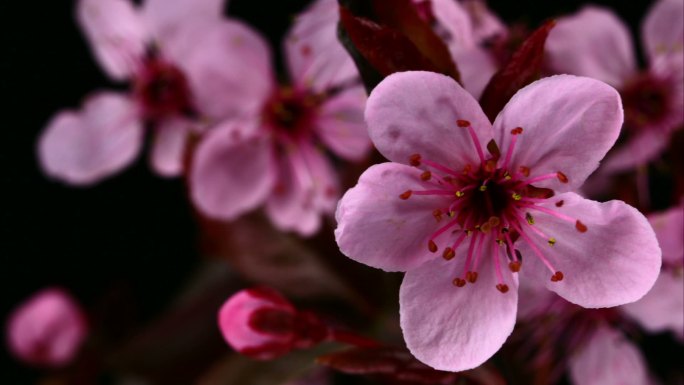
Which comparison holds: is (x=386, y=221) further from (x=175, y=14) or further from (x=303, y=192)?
(x=175, y=14)

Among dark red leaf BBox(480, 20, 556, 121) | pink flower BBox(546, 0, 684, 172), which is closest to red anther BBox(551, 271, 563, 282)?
dark red leaf BBox(480, 20, 556, 121)

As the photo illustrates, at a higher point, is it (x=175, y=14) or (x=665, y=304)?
(x=175, y=14)

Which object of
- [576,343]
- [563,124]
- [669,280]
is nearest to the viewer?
[563,124]

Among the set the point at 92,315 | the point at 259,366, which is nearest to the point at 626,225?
the point at 259,366

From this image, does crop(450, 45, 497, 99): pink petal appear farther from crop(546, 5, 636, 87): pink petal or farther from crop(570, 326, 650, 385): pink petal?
crop(570, 326, 650, 385): pink petal

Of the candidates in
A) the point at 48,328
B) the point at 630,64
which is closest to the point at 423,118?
the point at 630,64

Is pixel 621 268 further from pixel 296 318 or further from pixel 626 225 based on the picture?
pixel 296 318

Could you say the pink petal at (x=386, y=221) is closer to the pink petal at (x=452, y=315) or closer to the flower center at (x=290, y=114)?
the pink petal at (x=452, y=315)
